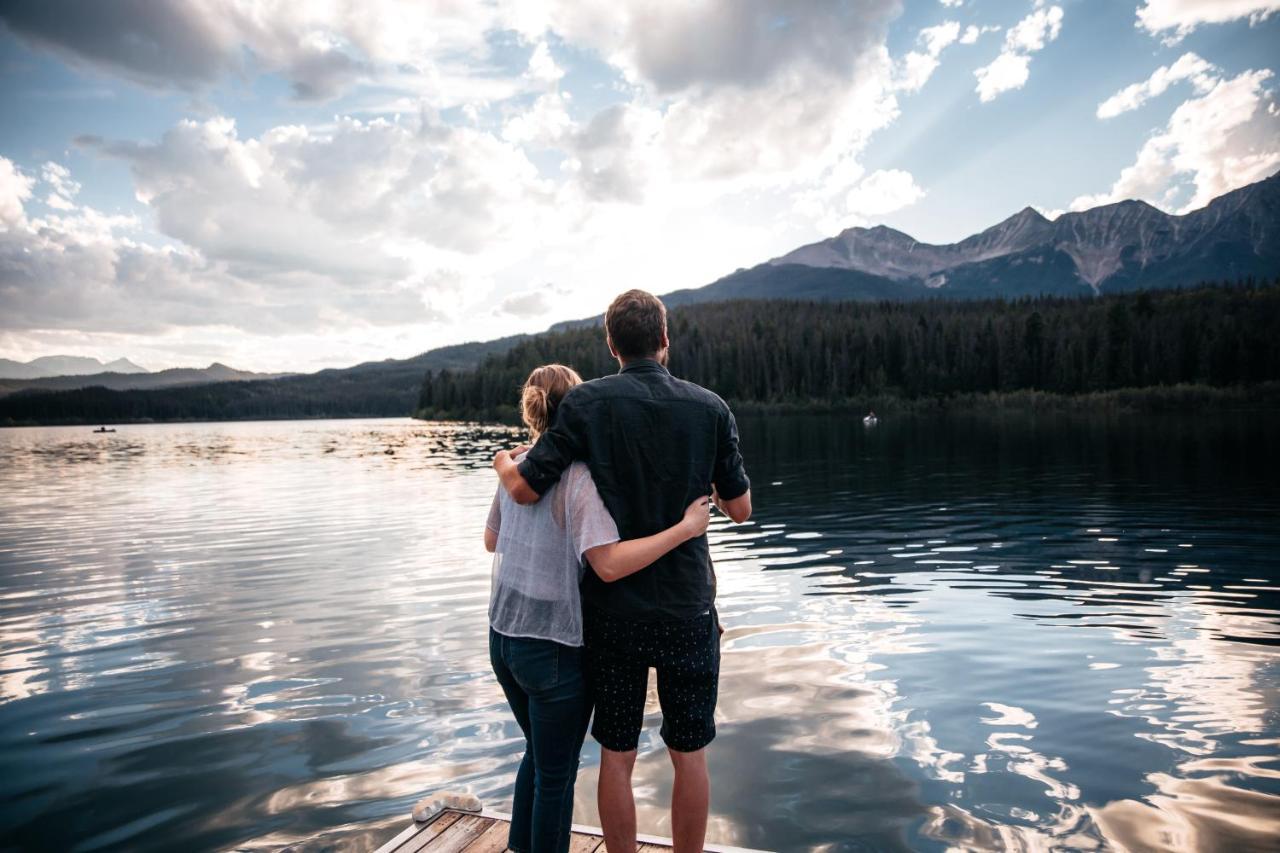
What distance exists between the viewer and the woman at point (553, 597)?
13.3 feet

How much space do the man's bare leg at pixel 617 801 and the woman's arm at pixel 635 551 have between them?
1.08 metres

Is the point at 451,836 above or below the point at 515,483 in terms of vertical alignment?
below

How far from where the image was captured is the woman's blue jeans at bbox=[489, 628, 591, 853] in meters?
4.20

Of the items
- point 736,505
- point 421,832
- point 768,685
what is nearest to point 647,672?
point 736,505

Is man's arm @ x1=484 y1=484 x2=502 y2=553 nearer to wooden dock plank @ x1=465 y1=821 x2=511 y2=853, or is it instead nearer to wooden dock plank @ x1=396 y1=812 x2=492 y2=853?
wooden dock plank @ x1=465 y1=821 x2=511 y2=853

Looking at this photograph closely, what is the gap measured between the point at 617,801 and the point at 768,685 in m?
6.00

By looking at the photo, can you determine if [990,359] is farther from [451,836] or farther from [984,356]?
[451,836]

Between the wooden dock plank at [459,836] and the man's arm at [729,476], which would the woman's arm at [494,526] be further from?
the wooden dock plank at [459,836]

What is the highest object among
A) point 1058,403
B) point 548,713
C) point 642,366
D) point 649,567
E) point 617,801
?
point 642,366

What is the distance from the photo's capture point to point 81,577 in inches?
710

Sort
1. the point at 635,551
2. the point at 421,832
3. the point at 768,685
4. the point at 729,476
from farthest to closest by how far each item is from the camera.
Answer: the point at 768,685
the point at 421,832
the point at 729,476
the point at 635,551

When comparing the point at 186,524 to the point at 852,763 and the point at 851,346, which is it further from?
the point at 851,346

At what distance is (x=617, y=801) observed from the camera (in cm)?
432

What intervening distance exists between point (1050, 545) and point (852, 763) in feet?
46.6
